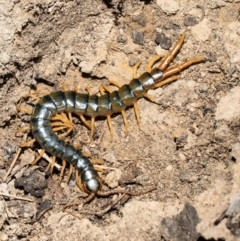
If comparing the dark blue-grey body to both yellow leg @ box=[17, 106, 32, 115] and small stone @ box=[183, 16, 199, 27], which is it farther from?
small stone @ box=[183, 16, 199, 27]

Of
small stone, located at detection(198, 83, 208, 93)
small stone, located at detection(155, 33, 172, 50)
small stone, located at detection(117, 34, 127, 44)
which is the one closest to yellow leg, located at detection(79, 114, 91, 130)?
small stone, located at detection(117, 34, 127, 44)

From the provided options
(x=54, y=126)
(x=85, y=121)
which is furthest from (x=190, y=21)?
(x=54, y=126)

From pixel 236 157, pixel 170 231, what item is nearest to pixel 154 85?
pixel 236 157

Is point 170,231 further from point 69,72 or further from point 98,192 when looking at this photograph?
point 69,72

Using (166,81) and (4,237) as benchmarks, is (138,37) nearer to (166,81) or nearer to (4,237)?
(166,81)

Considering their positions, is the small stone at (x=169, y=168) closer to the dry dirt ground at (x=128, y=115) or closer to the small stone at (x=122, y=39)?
the dry dirt ground at (x=128, y=115)

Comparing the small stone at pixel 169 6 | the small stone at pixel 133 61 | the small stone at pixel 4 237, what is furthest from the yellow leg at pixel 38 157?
the small stone at pixel 169 6
